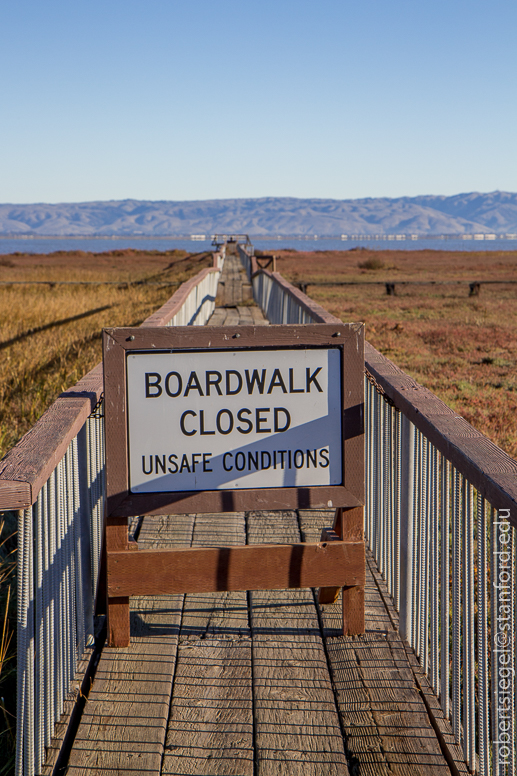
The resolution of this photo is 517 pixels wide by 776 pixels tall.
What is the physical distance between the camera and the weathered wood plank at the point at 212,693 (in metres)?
2.40

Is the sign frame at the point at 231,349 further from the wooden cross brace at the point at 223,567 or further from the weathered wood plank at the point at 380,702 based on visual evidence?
the weathered wood plank at the point at 380,702

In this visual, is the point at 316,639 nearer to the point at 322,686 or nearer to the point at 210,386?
the point at 322,686

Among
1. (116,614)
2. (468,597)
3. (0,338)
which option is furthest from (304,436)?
(0,338)

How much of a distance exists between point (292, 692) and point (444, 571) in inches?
30.6

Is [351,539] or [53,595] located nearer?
[53,595]

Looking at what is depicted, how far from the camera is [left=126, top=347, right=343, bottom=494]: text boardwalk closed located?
111 inches

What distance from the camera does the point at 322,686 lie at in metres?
2.80

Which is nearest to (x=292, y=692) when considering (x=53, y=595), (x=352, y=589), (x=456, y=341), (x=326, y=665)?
(x=326, y=665)

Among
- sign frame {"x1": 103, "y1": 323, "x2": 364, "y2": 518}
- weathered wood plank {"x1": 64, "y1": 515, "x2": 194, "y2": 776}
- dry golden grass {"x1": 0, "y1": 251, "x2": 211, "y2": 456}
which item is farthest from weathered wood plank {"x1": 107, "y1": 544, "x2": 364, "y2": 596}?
dry golden grass {"x1": 0, "y1": 251, "x2": 211, "y2": 456}

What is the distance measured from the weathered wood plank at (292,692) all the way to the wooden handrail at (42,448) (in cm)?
124

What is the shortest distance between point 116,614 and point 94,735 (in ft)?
1.85

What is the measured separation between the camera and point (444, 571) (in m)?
2.62

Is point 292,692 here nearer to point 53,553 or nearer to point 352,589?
point 352,589

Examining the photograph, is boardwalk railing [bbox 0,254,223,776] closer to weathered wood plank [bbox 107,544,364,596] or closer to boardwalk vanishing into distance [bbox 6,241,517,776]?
boardwalk vanishing into distance [bbox 6,241,517,776]
